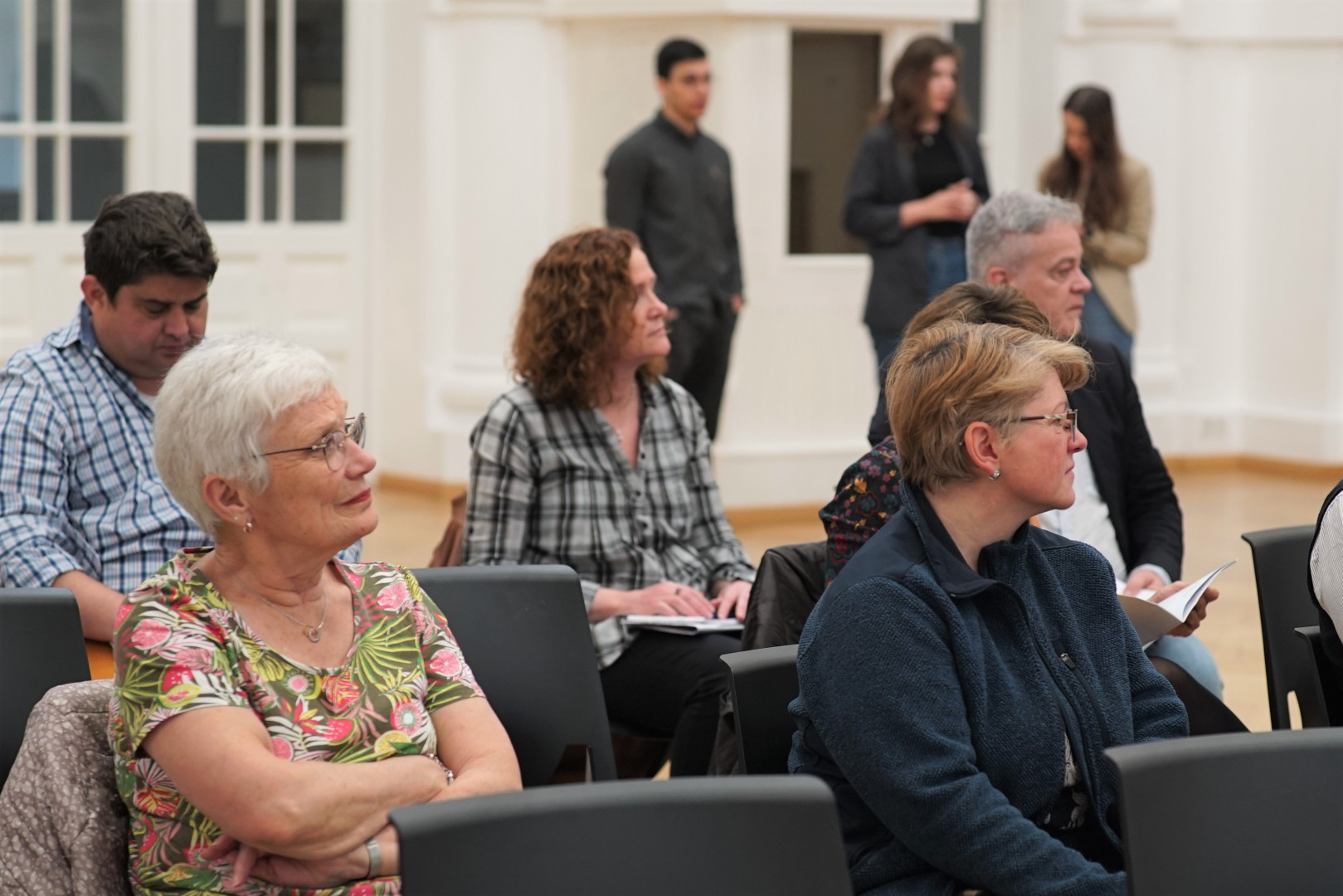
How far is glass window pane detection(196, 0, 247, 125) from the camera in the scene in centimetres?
700

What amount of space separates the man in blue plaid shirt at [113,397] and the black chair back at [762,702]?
120cm

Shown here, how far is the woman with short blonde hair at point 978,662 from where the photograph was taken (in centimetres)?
194

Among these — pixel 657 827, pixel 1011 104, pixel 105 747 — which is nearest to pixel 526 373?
pixel 105 747

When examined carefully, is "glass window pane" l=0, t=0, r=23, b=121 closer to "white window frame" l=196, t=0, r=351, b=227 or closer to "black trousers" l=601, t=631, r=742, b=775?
"white window frame" l=196, t=0, r=351, b=227

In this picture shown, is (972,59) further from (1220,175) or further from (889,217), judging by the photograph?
A: (889,217)

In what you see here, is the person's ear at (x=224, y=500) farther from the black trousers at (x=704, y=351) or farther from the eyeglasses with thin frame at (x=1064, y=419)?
the black trousers at (x=704, y=351)

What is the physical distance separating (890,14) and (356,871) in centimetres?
582

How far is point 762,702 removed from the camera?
224cm

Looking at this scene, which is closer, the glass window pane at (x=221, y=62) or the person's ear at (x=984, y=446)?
the person's ear at (x=984, y=446)

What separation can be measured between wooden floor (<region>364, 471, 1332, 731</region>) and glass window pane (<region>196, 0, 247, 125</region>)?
68.9 inches

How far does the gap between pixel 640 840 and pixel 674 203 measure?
15.4 feet

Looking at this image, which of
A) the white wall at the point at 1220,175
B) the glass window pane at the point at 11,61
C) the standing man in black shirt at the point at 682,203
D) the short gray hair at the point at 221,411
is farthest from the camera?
the white wall at the point at 1220,175

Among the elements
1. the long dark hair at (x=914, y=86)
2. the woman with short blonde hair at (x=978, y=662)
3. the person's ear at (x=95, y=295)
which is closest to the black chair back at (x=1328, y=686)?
the woman with short blonde hair at (x=978, y=662)

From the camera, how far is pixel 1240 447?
865cm
